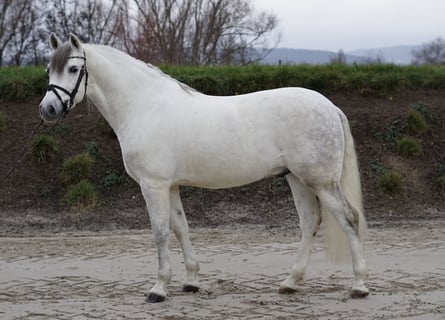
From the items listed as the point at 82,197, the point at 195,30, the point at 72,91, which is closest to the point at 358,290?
the point at 72,91

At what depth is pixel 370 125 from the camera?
1261 cm

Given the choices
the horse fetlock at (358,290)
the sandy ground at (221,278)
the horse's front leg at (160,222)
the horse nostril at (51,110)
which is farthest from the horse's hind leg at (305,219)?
the horse nostril at (51,110)

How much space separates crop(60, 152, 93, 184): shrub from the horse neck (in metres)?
5.59

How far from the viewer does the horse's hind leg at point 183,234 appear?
609cm

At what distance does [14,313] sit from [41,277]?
142cm

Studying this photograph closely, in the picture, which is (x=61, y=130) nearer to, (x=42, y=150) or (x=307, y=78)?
(x=42, y=150)

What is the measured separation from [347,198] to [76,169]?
6.61 meters

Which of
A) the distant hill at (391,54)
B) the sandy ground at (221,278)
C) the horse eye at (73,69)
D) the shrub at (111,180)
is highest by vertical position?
the distant hill at (391,54)

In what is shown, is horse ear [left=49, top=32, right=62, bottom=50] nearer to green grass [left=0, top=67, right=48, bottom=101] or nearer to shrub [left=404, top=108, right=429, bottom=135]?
green grass [left=0, top=67, right=48, bottom=101]

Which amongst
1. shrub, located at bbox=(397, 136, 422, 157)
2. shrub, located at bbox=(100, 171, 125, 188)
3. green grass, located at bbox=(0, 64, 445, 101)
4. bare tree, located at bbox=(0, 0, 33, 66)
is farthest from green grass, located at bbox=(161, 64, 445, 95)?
bare tree, located at bbox=(0, 0, 33, 66)

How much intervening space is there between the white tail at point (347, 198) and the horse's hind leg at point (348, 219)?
13cm

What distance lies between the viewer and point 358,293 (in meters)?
5.71

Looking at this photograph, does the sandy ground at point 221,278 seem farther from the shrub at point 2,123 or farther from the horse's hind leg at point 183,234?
the shrub at point 2,123

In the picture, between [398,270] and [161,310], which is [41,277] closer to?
[161,310]
